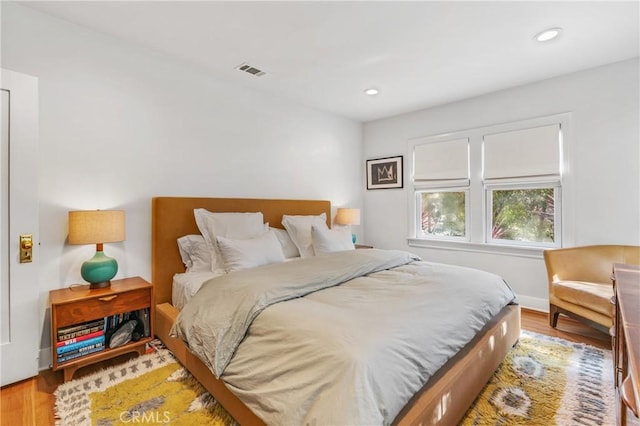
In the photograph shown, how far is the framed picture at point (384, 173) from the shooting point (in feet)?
14.5

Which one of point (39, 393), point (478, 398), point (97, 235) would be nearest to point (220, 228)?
point (97, 235)

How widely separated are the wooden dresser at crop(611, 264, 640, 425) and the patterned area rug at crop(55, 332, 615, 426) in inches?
16.7

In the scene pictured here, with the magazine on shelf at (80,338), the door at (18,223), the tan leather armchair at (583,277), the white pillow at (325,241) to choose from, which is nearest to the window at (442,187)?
the tan leather armchair at (583,277)

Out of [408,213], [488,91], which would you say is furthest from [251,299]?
[488,91]

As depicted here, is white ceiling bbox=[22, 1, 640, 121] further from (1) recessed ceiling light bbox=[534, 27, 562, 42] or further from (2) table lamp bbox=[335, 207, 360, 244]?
(2) table lamp bbox=[335, 207, 360, 244]

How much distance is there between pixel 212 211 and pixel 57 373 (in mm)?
1650

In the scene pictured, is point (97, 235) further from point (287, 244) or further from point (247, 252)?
point (287, 244)

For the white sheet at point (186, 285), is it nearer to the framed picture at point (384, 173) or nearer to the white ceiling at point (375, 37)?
the white ceiling at point (375, 37)

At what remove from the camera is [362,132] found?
16.0 feet

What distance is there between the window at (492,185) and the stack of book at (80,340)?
369 cm

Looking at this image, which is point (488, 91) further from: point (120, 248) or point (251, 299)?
point (120, 248)

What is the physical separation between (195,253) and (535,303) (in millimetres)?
3638

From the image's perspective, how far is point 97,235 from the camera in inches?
83.0

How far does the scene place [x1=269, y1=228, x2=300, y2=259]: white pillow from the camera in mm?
3248
